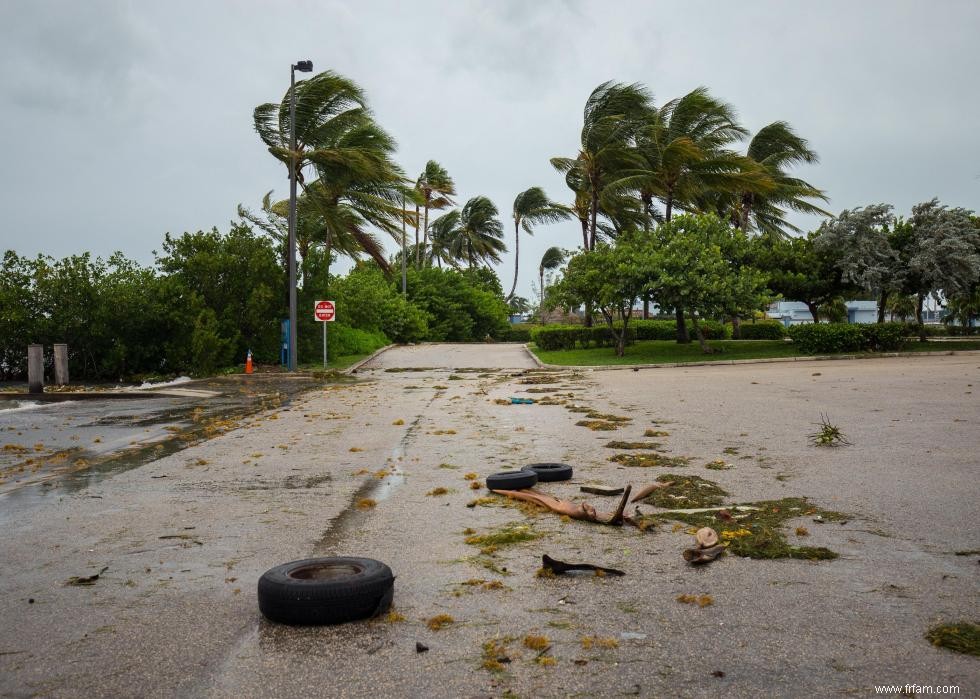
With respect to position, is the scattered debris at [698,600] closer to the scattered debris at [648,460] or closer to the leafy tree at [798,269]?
the scattered debris at [648,460]

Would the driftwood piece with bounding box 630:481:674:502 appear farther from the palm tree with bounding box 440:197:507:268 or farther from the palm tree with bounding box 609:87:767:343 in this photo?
the palm tree with bounding box 440:197:507:268

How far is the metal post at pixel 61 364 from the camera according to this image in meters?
21.7

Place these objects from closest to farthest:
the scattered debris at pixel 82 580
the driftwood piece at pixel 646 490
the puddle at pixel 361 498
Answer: the scattered debris at pixel 82 580
the puddle at pixel 361 498
the driftwood piece at pixel 646 490

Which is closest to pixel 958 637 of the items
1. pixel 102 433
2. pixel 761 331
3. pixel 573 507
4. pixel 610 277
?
pixel 573 507

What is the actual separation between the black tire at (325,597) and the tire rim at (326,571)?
12 cm

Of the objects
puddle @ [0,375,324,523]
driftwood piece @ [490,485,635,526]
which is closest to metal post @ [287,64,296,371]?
puddle @ [0,375,324,523]

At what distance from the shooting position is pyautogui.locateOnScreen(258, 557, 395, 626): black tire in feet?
11.7

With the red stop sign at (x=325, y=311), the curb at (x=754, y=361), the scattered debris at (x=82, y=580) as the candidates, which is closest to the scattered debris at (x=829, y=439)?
the scattered debris at (x=82, y=580)

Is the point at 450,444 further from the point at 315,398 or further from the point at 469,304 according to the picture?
the point at 469,304

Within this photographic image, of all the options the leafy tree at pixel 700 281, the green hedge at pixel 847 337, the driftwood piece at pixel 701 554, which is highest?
the leafy tree at pixel 700 281

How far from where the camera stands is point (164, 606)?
383 cm

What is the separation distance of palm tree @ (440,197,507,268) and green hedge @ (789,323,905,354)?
129ft

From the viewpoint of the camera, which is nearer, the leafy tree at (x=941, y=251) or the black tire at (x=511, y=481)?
the black tire at (x=511, y=481)

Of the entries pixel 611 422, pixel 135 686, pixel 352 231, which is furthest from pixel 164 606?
pixel 352 231
